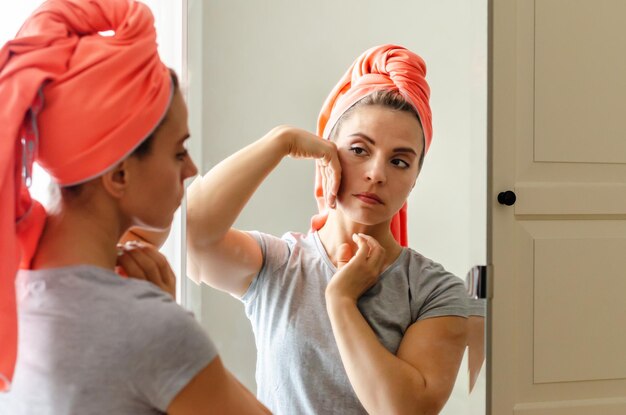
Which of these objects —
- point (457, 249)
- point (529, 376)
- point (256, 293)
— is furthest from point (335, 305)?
point (529, 376)

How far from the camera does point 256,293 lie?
609 millimetres

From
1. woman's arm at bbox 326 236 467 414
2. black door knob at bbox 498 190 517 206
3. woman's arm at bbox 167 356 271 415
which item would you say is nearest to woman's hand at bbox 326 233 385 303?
woman's arm at bbox 326 236 467 414

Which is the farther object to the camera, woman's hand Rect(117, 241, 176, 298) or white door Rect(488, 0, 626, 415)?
white door Rect(488, 0, 626, 415)

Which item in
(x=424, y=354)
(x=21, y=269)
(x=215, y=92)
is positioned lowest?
(x=424, y=354)

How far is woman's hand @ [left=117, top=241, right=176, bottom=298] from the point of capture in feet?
Answer: 1.78

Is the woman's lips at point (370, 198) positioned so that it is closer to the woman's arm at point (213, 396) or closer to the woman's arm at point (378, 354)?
the woman's arm at point (378, 354)

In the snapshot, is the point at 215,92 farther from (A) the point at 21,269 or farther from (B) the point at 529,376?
(B) the point at 529,376

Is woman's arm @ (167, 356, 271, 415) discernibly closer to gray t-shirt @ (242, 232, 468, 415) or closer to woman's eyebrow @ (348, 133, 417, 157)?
gray t-shirt @ (242, 232, 468, 415)

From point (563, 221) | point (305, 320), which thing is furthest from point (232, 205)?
point (563, 221)

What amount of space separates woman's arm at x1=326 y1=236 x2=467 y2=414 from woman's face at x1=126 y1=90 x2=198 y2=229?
16cm

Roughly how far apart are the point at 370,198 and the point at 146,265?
0.21 m

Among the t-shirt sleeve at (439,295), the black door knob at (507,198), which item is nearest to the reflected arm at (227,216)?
the t-shirt sleeve at (439,295)

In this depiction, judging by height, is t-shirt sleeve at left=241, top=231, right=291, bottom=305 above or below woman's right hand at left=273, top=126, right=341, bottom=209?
below

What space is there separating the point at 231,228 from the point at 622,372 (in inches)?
22.8
